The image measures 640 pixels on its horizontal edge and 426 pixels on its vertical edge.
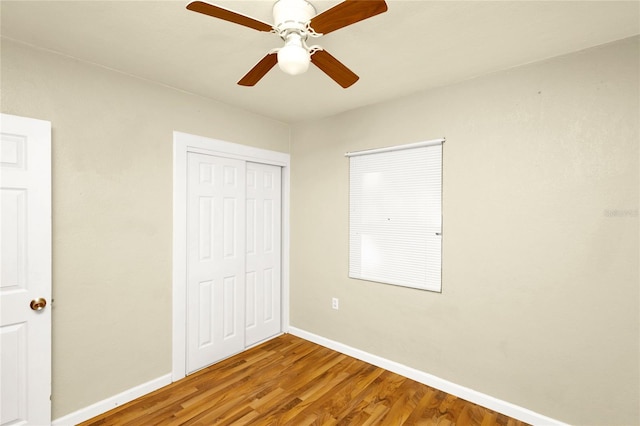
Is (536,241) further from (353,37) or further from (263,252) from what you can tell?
(263,252)

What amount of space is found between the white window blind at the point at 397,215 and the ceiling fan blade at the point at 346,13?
1525 millimetres

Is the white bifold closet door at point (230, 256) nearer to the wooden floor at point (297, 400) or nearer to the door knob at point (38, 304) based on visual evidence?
the wooden floor at point (297, 400)

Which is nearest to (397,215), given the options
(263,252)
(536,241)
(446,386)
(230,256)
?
(536,241)

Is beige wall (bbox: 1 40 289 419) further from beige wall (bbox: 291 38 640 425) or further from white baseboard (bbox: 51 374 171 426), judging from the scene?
beige wall (bbox: 291 38 640 425)

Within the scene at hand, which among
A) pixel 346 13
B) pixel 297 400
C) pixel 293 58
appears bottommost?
pixel 297 400

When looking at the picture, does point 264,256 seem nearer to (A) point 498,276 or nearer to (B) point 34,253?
(B) point 34,253

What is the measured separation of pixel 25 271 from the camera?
185cm

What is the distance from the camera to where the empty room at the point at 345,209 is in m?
1.79

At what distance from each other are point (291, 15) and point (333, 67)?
1.07ft

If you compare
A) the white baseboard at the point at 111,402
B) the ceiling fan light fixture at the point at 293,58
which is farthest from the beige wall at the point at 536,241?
the white baseboard at the point at 111,402

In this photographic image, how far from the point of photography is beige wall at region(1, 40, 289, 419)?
2008mm

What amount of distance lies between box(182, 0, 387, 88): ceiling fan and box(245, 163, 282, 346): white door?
5.99ft

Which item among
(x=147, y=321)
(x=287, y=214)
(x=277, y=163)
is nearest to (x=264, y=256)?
(x=287, y=214)

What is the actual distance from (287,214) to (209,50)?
2040mm
